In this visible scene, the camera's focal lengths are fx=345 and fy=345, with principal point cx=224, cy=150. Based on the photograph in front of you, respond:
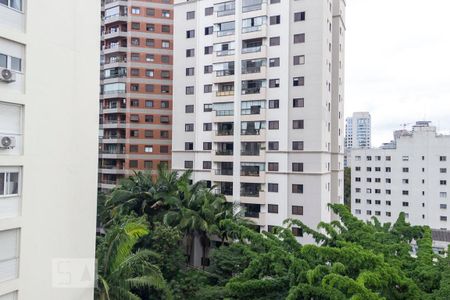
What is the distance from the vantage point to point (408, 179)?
186ft

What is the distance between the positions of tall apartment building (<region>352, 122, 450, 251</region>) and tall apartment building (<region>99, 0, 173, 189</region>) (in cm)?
3801

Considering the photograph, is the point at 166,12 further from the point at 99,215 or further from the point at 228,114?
the point at 99,215

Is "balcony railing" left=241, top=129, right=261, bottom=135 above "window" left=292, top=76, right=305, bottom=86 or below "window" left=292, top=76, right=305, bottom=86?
below

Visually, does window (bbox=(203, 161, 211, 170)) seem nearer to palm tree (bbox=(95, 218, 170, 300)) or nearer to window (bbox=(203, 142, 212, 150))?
window (bbox=(203, 142, 212, 150))

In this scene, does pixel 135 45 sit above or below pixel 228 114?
above

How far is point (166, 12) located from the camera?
1620 inches

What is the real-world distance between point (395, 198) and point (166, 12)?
46300mm

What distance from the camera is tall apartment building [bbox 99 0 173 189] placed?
39.6 meters

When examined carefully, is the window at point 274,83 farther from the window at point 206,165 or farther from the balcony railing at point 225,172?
the window at point 206,165

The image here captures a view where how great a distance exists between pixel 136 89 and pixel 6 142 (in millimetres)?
32193

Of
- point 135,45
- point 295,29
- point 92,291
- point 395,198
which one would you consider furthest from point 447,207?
point 92,291

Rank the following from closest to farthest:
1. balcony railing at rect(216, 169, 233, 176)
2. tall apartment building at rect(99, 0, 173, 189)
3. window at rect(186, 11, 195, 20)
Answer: balcony railing at rect(216, 169, 233, 176) < window at rect(186, 11, 195, 20) < tall apartment building at rect(99, 0, 173, 189)

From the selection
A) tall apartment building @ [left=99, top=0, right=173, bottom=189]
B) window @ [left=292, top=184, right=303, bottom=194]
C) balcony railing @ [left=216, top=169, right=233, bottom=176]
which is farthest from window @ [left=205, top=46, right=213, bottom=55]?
window @ [left=292, top=184, right=303, bottom=194]

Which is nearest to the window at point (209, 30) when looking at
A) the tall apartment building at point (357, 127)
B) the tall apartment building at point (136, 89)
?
the tall apartment building at point (136, 89)
